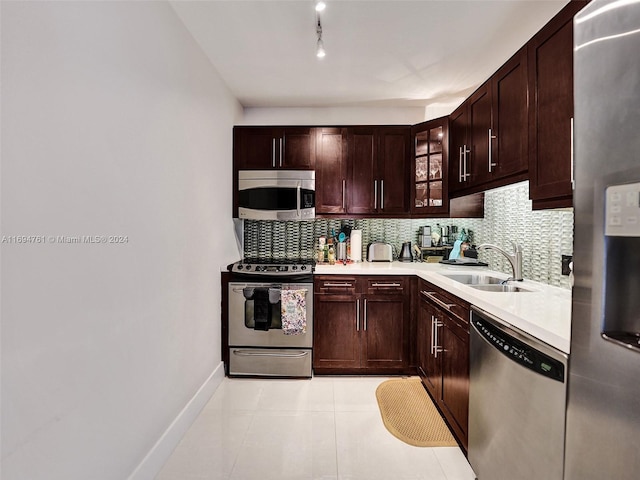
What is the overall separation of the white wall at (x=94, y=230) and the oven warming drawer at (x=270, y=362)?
0.68m

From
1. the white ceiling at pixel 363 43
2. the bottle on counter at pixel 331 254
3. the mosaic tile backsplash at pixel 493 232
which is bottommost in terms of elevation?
the bottle on counter at pixel 331 254

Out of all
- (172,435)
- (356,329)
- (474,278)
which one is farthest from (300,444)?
(474,278)

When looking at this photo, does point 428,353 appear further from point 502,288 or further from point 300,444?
point 300,444

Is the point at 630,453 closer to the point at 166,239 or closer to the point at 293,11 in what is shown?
the point at 166,239

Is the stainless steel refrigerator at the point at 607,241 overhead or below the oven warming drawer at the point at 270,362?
overhead

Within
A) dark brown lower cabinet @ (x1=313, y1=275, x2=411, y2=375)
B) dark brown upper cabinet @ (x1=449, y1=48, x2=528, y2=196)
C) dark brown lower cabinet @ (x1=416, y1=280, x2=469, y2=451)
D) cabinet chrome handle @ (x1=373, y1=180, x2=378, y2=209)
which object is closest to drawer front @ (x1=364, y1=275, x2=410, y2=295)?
dark brown lower cabinet @ (x1=313, y1=275, x2=411, y2=375)

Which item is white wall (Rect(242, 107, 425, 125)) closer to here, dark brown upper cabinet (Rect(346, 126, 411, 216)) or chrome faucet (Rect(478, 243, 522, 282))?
dark brown upper cabinet (Rect(346, 126, 411, 216))

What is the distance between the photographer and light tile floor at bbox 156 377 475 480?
5.52ft

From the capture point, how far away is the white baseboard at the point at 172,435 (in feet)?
5.15

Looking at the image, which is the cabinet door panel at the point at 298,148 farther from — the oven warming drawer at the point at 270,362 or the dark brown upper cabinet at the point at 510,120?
the oven warming drawer at the point at 270,362

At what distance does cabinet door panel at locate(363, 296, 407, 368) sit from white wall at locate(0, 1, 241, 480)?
4.77 ft

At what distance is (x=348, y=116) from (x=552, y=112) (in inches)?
85.0

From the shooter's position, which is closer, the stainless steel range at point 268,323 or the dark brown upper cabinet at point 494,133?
the dark brown upper cabinet at point 494,133

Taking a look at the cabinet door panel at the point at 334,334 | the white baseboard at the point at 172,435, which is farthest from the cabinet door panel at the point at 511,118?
the white baseboard at the point at 172,435
